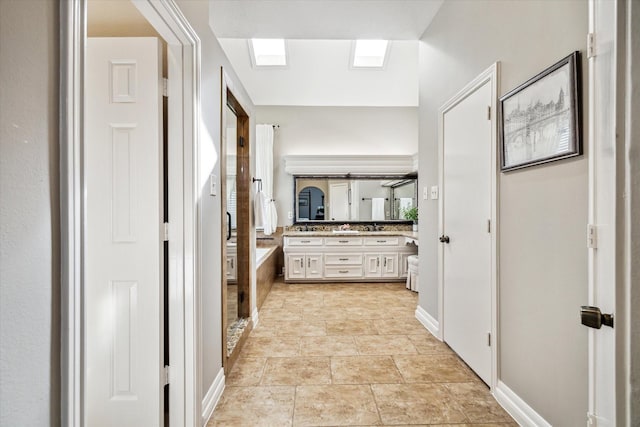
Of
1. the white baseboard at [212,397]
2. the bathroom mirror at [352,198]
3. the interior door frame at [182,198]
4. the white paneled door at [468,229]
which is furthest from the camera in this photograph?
the bathroom mirror at [352,198]

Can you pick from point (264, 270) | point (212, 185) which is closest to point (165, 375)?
point (212, 185)

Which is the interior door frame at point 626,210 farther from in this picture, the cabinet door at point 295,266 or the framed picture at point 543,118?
the cabinet door at point 295,266

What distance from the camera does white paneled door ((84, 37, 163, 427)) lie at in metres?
1.51

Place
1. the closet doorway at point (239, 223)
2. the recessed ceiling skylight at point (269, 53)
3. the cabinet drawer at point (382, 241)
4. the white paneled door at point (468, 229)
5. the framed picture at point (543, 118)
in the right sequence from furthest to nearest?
the cabinet drawer at point (382, 241) < the recessed ceiling skylight at point (269, 53) < the closet doorway at point (239, 223) < the white paneled door at point (468, 229) < the framed picture at point (543, 118)

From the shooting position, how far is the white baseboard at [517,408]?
1560 mm

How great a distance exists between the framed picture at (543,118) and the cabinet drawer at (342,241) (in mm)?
3115

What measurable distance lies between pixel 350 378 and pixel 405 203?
12.4ft

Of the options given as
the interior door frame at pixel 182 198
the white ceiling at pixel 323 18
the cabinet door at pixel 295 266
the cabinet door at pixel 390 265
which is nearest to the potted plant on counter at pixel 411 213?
the cabinet door at pixel 390 265

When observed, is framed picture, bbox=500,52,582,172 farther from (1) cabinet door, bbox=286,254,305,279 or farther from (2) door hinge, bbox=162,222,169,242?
(1) cabinet door, bbox=286,254,305,279

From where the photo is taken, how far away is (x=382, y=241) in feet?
15.8

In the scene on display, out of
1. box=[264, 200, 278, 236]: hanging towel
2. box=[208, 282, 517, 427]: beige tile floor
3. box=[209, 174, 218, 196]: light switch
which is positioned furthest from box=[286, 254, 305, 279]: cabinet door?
box=[209, 174, 218, 196]: light switch

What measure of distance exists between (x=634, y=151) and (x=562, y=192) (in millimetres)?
644

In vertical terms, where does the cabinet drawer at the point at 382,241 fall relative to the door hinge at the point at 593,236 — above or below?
below

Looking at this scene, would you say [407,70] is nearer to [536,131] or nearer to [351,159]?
[351,159]
